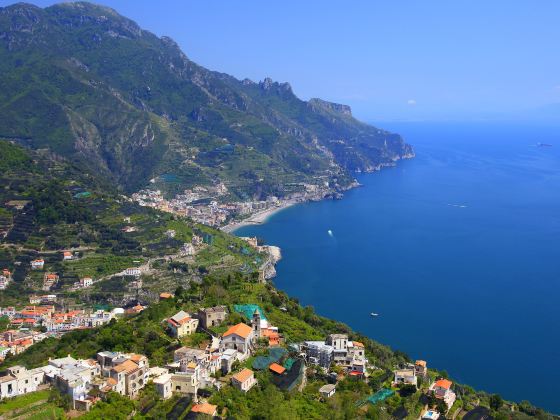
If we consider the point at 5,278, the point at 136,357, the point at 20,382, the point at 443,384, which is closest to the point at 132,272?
the point at 5,278

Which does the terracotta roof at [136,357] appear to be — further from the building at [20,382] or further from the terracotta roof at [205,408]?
the building at [20,382]

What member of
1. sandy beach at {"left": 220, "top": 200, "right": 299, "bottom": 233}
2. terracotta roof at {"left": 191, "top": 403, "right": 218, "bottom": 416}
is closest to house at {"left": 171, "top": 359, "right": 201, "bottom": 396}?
terracotta roof at {"left": 191, "top": 403, "right": 218, "bottom": 416}

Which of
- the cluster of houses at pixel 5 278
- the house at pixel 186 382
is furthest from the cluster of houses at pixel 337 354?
the cluster of houses at pixel 5 278

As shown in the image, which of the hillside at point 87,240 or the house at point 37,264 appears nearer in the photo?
the hillside at point 87,240

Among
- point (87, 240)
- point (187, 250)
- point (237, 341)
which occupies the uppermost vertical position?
point (237, 341)

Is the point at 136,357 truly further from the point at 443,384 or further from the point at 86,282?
the point at 86,282
